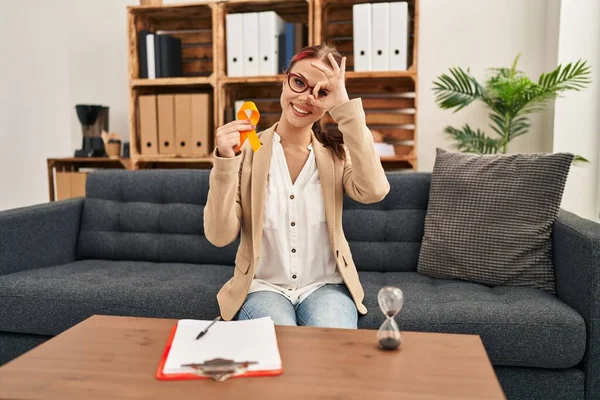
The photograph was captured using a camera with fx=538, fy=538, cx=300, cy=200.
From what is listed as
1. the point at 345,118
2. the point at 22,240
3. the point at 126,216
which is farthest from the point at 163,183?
the point at 345,118

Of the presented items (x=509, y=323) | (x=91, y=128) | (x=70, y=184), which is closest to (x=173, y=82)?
(x=91, y=128)

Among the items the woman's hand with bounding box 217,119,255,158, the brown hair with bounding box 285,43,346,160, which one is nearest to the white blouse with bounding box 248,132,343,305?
the brown hair with bounding box 285,43,346,160

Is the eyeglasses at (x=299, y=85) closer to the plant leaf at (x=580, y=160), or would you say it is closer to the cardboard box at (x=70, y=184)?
the plant leaf at (x=580, y=160)

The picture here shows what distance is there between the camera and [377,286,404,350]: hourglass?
101 cm

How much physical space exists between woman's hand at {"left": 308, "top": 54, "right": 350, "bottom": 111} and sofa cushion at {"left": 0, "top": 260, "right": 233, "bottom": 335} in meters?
0.71

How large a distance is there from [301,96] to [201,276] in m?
0.80

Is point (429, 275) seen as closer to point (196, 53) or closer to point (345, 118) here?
point (345, 118)

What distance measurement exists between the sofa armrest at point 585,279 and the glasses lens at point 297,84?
0.90m

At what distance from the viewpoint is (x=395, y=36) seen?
2.90 m

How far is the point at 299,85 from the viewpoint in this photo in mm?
1459

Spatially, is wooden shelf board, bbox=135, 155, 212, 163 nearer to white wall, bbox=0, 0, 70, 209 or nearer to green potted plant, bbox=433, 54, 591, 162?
white wall, bbox=0, 0, 70, 209

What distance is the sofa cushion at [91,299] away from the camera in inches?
66.6

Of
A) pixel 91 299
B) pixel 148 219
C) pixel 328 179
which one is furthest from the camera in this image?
pixel 148 219

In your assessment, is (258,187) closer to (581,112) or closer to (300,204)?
(300,204)
